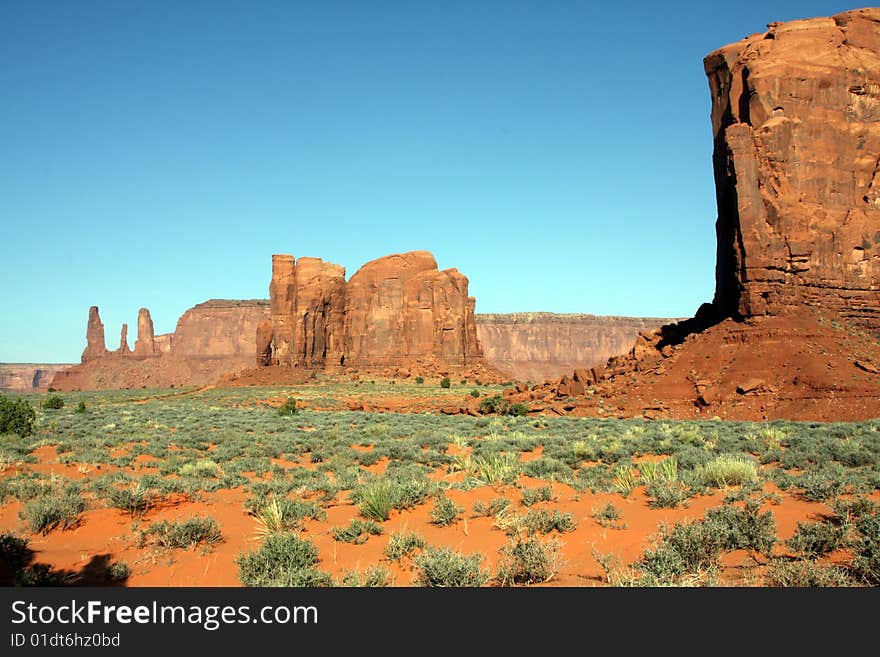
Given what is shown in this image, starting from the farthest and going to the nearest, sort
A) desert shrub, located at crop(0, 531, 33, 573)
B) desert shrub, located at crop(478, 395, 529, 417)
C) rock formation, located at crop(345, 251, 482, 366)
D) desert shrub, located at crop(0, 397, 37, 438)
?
1. rock formation, located at crop(345, 251, 482, 366)
2. desert shrub, located at crop(478, 395, 529, 417)
3. desert shrub, located at crop(0, 397, 37, 438)
4. desert shrub, located at crop(0, 531, 33, 573)

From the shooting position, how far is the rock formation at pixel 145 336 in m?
144

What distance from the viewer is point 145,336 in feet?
476

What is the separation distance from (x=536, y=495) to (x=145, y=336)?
503 ft

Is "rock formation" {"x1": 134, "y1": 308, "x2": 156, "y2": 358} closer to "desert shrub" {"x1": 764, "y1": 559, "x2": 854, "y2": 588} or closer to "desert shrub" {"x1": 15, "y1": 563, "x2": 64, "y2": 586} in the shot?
"desert shrub" {"x1": 15, "y1": 563, "x2": 64, "y2": 586}

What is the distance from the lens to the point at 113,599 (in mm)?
4883

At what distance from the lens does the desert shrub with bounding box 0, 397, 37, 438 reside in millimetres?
18906

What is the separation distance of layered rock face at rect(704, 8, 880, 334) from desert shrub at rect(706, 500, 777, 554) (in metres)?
28.8

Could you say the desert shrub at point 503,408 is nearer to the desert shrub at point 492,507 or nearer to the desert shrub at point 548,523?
the desert shrub at point 492,507

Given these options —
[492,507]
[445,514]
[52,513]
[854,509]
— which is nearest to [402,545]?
[445,514]

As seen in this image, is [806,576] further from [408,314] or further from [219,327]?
[219,327]

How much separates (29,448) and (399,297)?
69.4m

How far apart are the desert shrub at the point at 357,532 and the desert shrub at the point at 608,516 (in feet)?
9.37

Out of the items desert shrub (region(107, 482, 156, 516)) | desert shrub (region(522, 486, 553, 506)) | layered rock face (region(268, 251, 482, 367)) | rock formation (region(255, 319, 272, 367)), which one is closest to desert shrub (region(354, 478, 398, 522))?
desert shrub (region(522, 486, 553, 506))

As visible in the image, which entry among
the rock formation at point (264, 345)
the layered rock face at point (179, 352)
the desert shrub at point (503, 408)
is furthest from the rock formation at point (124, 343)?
the desert shrub at point (503, 408)
